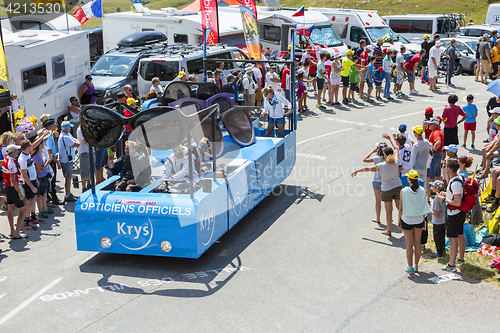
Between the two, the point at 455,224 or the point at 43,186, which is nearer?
the point at 455,224

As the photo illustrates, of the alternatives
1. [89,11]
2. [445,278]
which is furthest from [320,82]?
[89,11]

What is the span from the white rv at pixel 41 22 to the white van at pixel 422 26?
16414 millimetres

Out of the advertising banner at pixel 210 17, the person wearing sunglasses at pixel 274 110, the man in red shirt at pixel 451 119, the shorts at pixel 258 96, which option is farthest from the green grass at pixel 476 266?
the advertising banner at pixel 210 17

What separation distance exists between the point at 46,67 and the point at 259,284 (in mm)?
10236

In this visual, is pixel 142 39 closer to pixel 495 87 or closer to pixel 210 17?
pixel 210 17

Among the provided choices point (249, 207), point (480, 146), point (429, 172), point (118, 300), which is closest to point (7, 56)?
point (249, 207)

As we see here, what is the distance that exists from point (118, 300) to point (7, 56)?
872 cm

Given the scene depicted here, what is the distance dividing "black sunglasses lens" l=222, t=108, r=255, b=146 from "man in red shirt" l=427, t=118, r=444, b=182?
348 centimetres

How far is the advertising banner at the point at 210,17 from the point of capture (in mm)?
19047

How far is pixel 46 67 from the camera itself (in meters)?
14.6

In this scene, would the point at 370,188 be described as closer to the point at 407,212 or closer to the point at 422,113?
the point at 407,212

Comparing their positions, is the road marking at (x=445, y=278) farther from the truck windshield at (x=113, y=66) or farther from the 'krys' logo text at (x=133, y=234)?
the truck windshield at (x=113, y=66)

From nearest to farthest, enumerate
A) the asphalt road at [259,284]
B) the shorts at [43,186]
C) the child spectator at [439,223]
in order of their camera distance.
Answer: the asphalt road at [259,284] < the child spectator at [439,223] < the shorts at [43,186]

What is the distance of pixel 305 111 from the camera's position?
17.5 metres
